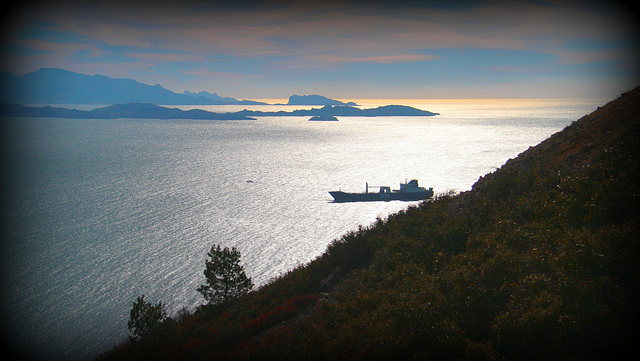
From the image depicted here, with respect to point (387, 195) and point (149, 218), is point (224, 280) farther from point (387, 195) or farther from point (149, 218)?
point (387, 195)

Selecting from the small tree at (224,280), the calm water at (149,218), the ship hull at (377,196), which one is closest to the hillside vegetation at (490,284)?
the small tree at (224,280)

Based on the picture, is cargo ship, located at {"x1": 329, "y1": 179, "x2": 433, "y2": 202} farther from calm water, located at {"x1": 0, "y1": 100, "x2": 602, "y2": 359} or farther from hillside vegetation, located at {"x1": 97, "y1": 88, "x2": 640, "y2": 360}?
hillside vegetation, located at {"x1": 97, "y1": 88, "x2": 640, "y2": 360}

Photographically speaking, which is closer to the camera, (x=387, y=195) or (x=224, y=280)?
(x=224, y=280)

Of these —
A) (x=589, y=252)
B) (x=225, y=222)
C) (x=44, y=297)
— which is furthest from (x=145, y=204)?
(x=589, y=252)

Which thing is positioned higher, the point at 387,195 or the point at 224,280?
the point at 224,280

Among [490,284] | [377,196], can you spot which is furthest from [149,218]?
[490,284]

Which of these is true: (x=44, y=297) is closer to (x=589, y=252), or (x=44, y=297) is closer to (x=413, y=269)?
(x=413, y=269)

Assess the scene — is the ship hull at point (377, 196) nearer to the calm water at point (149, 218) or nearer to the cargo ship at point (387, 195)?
the cargo ship at point (387, 195)

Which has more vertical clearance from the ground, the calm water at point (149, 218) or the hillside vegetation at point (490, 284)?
the hillside vegetation at point (490, 284)
